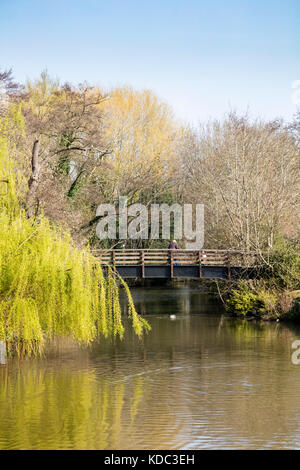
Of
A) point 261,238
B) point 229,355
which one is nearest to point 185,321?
point 261,238

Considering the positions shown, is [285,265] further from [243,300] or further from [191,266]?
[191,266]

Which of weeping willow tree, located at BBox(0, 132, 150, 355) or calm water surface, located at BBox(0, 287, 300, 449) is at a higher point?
weeping willow tree, located at BBox(0, 132, 150, 355)

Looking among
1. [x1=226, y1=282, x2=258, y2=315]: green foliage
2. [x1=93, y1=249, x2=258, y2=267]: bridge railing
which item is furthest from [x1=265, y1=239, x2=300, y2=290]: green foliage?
[x1=226, y1=282, x2=258, y2=315]: green foliage

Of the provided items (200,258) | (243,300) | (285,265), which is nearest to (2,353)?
(243,300)

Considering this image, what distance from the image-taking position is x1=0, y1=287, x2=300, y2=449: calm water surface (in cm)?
1144

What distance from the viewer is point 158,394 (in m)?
14.2

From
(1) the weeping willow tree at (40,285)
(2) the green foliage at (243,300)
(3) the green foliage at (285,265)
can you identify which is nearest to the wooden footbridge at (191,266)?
(2) the green foliage at (243,300)

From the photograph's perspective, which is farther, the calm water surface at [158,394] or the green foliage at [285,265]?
the green foliage at [285,265]

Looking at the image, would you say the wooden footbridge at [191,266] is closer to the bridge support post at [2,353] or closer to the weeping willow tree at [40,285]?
the bridge support post at [2,353]

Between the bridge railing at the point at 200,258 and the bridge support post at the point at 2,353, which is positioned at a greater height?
the bridge railing at the point at 200,258

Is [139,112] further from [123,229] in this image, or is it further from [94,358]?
[94,358]

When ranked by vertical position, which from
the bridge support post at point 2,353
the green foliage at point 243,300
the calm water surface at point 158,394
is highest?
the green foliage at point 243,300

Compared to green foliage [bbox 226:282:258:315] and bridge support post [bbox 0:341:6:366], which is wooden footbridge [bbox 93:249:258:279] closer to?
green foliage [bbox 226:282:258:315]

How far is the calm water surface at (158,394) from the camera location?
11.4m
